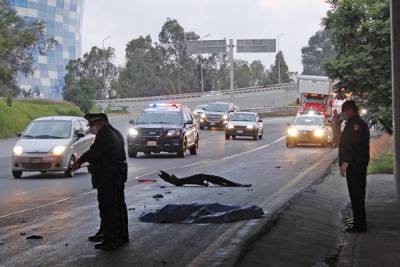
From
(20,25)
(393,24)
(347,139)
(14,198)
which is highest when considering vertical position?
(20,25)

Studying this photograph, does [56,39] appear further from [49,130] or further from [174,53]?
[49,130]

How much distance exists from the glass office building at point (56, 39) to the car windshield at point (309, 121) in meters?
74.6

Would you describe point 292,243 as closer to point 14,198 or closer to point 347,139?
point 347,139

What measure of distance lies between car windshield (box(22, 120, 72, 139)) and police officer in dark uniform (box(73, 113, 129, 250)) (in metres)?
12.3

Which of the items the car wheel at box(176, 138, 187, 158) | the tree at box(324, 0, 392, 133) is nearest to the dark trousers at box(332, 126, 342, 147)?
the car wheel at box(176, 138, 187, 158)

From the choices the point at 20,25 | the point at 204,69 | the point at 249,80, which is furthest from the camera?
the point at 249,80

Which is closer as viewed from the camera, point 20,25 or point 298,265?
point 298,265

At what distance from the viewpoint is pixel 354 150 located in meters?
10.5

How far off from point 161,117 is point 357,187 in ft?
64.5

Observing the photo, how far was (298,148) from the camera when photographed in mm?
35781

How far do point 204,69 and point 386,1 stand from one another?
→ 112 meters

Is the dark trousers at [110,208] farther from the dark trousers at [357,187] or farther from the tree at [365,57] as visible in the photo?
the tree at [365,57]

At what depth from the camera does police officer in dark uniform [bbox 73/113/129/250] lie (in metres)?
9.31

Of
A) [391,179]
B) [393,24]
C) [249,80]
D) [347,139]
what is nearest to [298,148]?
[391,179]
